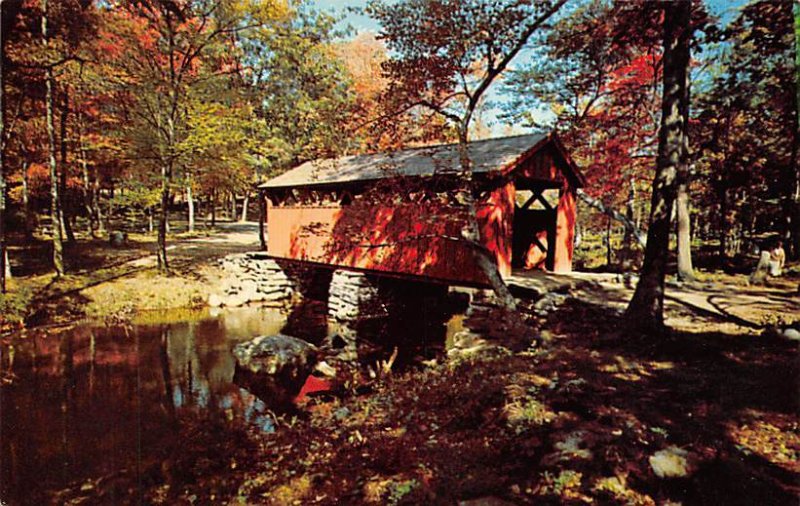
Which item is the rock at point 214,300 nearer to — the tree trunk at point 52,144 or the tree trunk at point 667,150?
the tree trunk at point 52,144

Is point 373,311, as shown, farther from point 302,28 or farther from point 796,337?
point 302,28

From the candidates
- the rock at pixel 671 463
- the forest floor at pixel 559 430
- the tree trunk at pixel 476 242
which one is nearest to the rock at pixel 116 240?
the forest floor at pixel 559 430

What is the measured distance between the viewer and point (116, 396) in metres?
7.81

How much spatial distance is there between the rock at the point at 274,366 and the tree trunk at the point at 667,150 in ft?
22.5

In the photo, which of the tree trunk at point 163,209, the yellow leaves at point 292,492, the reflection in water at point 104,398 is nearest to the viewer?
the yellow leaves at point 292,492

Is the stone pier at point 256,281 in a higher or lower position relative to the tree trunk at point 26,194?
lower

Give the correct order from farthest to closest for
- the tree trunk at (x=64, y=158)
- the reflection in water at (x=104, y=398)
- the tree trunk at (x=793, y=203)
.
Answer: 1. the tree trunk at (x=64, y=158)
2. the tree trunk at (x=793, y=203)
3. the reflection in water at (x=104, y=398)

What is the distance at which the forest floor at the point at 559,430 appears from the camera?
3428mm

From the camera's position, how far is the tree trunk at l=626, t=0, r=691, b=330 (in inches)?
246

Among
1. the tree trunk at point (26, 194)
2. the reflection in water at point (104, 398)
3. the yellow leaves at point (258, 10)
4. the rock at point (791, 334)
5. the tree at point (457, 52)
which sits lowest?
the reflection in water at point (104, 398)

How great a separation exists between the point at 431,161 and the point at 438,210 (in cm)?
140

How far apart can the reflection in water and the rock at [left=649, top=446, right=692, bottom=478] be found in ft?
18.2

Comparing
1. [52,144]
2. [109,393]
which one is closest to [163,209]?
[52,144]

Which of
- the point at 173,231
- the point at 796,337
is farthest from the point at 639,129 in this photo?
the point at 173,231
